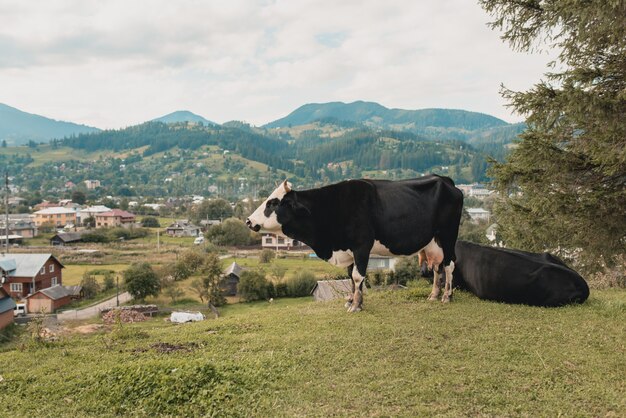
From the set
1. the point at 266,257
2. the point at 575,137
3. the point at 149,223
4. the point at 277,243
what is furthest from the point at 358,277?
the point at 149,223

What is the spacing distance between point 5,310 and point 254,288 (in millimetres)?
19000

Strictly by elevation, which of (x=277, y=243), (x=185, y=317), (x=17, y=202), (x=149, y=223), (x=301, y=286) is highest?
(x=17, y=202)

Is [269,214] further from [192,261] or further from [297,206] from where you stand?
[192,261]

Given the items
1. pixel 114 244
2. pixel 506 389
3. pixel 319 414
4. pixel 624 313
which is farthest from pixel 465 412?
pixel 114 244

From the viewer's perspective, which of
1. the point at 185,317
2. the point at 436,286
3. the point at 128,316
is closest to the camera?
the point at 436,286

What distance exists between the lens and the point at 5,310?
28.1 metres

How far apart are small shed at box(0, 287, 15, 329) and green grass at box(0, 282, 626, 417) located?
82.3 ft

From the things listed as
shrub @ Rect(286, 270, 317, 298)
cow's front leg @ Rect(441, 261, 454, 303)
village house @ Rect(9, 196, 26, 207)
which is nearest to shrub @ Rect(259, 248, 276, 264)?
shrub @ Rect(286, 270, 317, 298)

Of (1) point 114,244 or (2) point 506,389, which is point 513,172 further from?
(1) point 114,244

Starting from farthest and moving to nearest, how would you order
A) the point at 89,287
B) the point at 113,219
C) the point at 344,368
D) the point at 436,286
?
the point at 113,219 < the point at 89,287 < the point at 436,286 < the point at 344,368

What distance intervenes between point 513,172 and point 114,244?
77472 mm

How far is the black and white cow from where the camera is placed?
8586mm

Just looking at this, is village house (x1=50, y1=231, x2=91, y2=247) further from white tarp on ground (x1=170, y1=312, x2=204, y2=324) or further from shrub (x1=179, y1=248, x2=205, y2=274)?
white tarp on ground (x1=170, y1=312, x2=204, y2=324)

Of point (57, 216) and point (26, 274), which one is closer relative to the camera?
point (26, 274)
